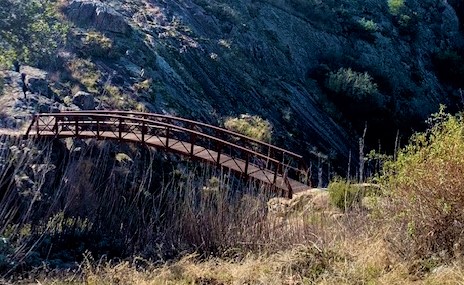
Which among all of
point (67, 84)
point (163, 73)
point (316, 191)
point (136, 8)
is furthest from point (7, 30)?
point (316, 191)

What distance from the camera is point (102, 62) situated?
24.2m

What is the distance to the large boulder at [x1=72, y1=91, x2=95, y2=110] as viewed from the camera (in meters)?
20.3

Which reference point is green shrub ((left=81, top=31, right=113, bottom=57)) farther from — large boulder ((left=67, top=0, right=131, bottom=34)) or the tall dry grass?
the tall dry grass

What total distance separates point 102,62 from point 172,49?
4247mm

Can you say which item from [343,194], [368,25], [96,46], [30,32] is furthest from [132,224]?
[368,25]

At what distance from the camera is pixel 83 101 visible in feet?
67.1

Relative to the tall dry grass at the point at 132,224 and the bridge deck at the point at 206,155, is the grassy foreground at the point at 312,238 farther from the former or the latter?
the bridge deck at the point at 206,155

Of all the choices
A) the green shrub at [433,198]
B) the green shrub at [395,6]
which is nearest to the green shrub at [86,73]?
the green shrub at [433,198]

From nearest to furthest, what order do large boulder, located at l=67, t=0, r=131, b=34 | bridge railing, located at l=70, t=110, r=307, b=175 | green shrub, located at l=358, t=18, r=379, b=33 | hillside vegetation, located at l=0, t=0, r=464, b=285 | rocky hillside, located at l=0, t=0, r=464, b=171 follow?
hillside vegetation, located at l=0, t=0, r=464, b=285 < bridge railing, located at l=70, t=110, r=307, b=175 < rocky hillside, located at l=0, t=0, r=464, b=171 < large boulder, located at l=67, t=0, r=131, b=34 < green shrub, located at l=358, t=18, r=379, b=33

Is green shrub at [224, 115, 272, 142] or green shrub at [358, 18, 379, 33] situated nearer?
green shrub at [224, 115, 272, 142]

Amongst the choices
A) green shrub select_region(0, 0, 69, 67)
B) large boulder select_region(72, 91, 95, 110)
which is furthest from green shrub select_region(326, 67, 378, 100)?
large boulder select_region(72, 91, 95, 110)

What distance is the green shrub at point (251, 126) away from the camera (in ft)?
78.8

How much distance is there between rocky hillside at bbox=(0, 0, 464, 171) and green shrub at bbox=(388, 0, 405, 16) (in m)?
0.13

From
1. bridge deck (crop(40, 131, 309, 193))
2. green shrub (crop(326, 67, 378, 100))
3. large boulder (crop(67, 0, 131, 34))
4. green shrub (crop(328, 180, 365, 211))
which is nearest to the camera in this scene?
green shrub (crop(328, 180, 365, 211))
